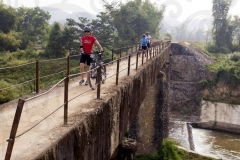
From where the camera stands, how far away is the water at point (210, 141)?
19469 mm

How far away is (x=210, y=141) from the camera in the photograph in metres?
21.8

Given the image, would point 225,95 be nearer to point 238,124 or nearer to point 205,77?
point 205,77

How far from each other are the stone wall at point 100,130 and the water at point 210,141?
13.5 meters

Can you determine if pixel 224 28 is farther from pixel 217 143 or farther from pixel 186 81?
pixel 217 143

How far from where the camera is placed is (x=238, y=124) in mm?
24422

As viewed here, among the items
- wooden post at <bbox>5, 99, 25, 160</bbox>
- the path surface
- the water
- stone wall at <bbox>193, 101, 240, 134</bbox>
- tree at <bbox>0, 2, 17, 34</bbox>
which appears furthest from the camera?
tree at <bbox>0, 2, 17, 34</bbox>

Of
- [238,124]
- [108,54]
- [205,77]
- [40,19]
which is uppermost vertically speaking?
[40,19]

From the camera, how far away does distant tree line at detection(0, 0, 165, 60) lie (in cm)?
3219

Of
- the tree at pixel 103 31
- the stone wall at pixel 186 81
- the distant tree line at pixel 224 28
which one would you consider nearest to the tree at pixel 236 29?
the distant tree line at pixel 224 28

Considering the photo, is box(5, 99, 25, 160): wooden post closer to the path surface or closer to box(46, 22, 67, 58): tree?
the path surface

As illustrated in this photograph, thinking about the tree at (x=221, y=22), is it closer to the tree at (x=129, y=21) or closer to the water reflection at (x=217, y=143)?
the tree at (x=129, y=21)

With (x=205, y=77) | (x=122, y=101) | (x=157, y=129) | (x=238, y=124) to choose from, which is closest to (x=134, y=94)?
(x=122, y=101)

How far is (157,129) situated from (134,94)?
29.8 feet

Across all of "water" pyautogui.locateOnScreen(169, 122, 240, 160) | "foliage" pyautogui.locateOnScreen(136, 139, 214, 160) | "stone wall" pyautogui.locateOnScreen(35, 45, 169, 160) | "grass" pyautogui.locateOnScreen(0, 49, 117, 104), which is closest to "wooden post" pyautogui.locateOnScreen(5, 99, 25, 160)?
"stone wall" pyautogui.locateOnScreen(35, 45, 169, 160)
